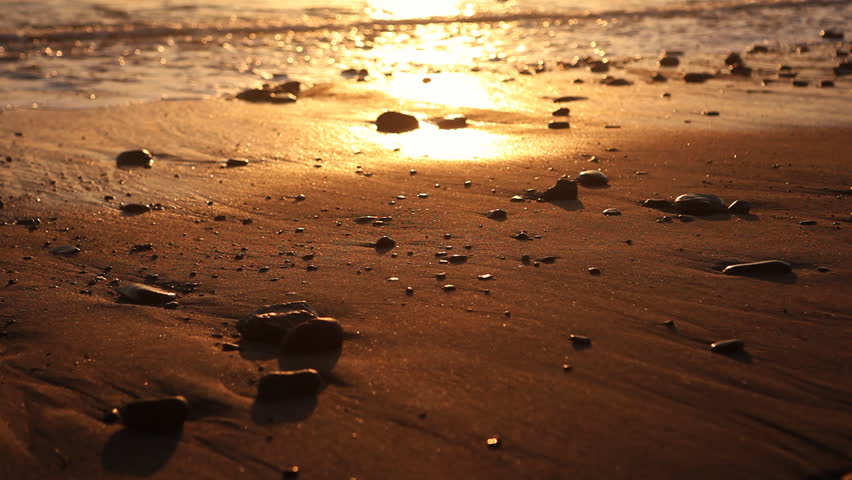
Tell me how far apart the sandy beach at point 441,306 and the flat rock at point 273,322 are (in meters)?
0.07

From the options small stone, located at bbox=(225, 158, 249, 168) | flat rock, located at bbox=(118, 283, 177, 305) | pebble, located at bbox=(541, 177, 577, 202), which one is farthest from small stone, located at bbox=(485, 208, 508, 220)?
small stone, located at bbox=(225, 158, 249, 168)

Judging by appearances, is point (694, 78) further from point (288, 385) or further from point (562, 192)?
point (288, 385)

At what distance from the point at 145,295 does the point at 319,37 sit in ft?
47.3

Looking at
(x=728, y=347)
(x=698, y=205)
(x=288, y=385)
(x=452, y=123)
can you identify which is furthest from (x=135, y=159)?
(x=728, y=347)

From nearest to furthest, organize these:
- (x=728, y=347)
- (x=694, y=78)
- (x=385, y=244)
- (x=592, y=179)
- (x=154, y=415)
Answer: (x=154, y=415) < (x=728, y=347) < (x=385, y=244) < (x=592, y=179) < (x=694, y=78)

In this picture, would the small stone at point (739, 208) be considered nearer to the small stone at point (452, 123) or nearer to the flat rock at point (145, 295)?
the flat rock at point (145, 295)

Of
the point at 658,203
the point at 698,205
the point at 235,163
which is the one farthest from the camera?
the point at 235,163

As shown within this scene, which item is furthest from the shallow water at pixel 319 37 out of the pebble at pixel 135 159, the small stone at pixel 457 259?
the small stone at pixel 457 259

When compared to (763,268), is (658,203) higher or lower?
lower

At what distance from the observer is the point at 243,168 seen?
7.30m

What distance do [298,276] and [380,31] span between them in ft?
50.2

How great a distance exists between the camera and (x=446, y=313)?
412cm

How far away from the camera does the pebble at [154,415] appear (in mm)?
3203

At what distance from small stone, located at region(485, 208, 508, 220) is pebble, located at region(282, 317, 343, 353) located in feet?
6.83
